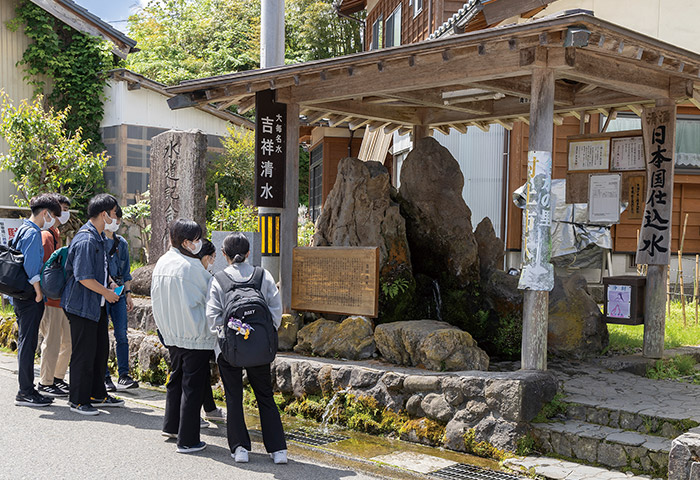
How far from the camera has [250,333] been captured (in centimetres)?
602

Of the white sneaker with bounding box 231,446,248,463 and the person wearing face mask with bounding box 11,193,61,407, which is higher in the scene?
the person wearing face mask with bounding box 11,193,61,407

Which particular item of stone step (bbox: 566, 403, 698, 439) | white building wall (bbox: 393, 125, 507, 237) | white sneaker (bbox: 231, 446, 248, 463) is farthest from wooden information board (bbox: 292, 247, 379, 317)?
white building wall (bbox: 393, 125, 507, 237)

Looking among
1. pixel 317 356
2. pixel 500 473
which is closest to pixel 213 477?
pixel 500 473

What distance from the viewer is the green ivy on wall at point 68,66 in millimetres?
20516

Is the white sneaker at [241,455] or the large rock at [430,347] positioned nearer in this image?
the white sneaker at [241,455]

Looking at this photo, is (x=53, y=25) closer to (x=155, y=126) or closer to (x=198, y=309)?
(x=155, y=126)

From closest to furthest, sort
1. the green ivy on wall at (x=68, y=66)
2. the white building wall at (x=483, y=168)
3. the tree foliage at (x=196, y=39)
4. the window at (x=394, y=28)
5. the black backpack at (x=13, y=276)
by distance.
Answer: the black backpack at (x=13, y=276) < the white building wall at (x=483, y=168) < the green ivy on wall at (x=68, y=66) < the window at (x=394, y=28) < the tree foliage at (x=196, y=39)

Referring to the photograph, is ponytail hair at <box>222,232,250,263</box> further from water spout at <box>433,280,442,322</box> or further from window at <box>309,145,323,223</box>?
window at <box>309,145,323,223</box>

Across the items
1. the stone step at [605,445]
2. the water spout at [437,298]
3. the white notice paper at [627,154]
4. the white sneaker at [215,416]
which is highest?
the white notice paper at [627,154]

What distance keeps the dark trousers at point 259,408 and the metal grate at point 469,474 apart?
145cm

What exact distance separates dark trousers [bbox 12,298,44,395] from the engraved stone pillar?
122 inches

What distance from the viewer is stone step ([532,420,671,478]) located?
6172 mm

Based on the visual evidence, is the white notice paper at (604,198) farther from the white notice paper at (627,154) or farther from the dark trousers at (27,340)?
the dark trousers at (27,340)

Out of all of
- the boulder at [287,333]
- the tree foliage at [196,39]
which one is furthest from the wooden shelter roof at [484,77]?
the tree foliage at [196,39]
